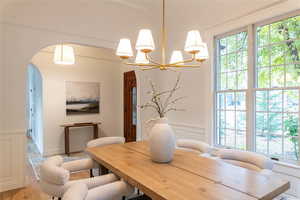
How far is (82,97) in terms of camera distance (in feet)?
18.1

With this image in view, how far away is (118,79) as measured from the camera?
243 inches

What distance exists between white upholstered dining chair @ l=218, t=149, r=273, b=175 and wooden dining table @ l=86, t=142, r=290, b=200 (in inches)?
13.0

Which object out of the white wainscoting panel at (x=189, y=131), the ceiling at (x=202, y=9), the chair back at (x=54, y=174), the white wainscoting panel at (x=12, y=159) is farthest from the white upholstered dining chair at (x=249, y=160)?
the white wainscoting panel at (x=12, y=159)

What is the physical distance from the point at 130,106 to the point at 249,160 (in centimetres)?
422

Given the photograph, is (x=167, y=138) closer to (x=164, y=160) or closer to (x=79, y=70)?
(x=164, y=160)

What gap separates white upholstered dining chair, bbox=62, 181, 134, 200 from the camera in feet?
4.00

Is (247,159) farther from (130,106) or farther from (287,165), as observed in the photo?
(130,106)

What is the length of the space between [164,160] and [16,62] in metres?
2.82

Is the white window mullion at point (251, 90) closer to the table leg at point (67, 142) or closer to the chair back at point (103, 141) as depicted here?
the chair back at point (103, 141)

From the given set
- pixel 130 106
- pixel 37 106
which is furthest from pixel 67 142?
pixel 130 106

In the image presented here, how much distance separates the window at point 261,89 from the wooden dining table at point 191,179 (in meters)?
1.26

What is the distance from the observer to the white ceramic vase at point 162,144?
189 centimetres

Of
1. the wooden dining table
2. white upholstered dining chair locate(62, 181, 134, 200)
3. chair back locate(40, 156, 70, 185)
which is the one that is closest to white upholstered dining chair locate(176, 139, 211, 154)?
the wooden dining table

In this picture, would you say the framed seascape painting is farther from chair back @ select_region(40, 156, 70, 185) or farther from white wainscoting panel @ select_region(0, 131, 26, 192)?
chair back @ select_region(40, 156, 70, 185)
